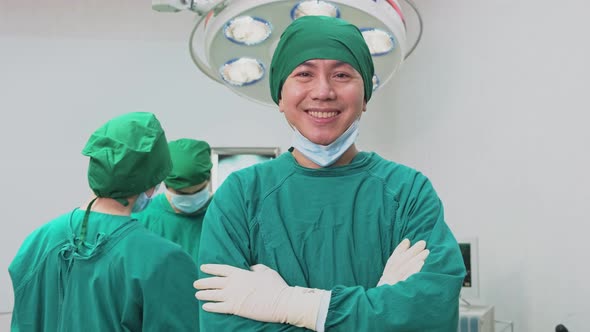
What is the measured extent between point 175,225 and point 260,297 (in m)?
1.56

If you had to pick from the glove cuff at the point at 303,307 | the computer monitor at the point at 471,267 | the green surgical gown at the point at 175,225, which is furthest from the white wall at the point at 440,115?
the glove cuff at the point at 303,307

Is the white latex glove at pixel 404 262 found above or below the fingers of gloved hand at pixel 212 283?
above

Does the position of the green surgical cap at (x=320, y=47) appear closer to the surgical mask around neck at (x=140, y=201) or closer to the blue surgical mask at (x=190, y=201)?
the surgical mask around neck at (x=140, y=201)

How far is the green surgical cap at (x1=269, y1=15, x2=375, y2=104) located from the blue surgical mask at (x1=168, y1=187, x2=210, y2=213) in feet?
4.44

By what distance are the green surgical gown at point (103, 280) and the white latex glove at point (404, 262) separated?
0.61m

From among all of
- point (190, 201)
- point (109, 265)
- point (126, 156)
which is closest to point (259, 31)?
point (126, 156)

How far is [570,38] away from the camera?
86.2 inches

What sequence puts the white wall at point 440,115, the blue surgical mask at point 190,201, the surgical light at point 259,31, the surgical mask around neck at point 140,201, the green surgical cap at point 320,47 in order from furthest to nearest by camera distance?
1. the blue surgical mask at point 190,201
2. the white wall at point 440,115
3. the surgical mask around neck at point 140,201
4. the surgical light at point 259,31
5. the green surgical cap at point 320,47

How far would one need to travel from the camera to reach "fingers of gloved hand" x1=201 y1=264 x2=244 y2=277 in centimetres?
93

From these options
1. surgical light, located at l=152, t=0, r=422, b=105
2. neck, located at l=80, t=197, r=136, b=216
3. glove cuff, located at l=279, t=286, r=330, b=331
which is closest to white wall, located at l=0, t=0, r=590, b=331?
surgical light, located at l=152, t=0, r=422, b=105

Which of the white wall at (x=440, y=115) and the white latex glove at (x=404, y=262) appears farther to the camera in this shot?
the white wall at (x=440, y=115)

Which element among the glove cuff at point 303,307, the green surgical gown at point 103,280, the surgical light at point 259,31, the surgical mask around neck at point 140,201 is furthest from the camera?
the surgical mask around neck at point 140,201

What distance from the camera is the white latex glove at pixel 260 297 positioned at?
0.88m

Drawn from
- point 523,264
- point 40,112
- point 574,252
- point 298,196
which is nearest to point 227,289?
point 298,196
